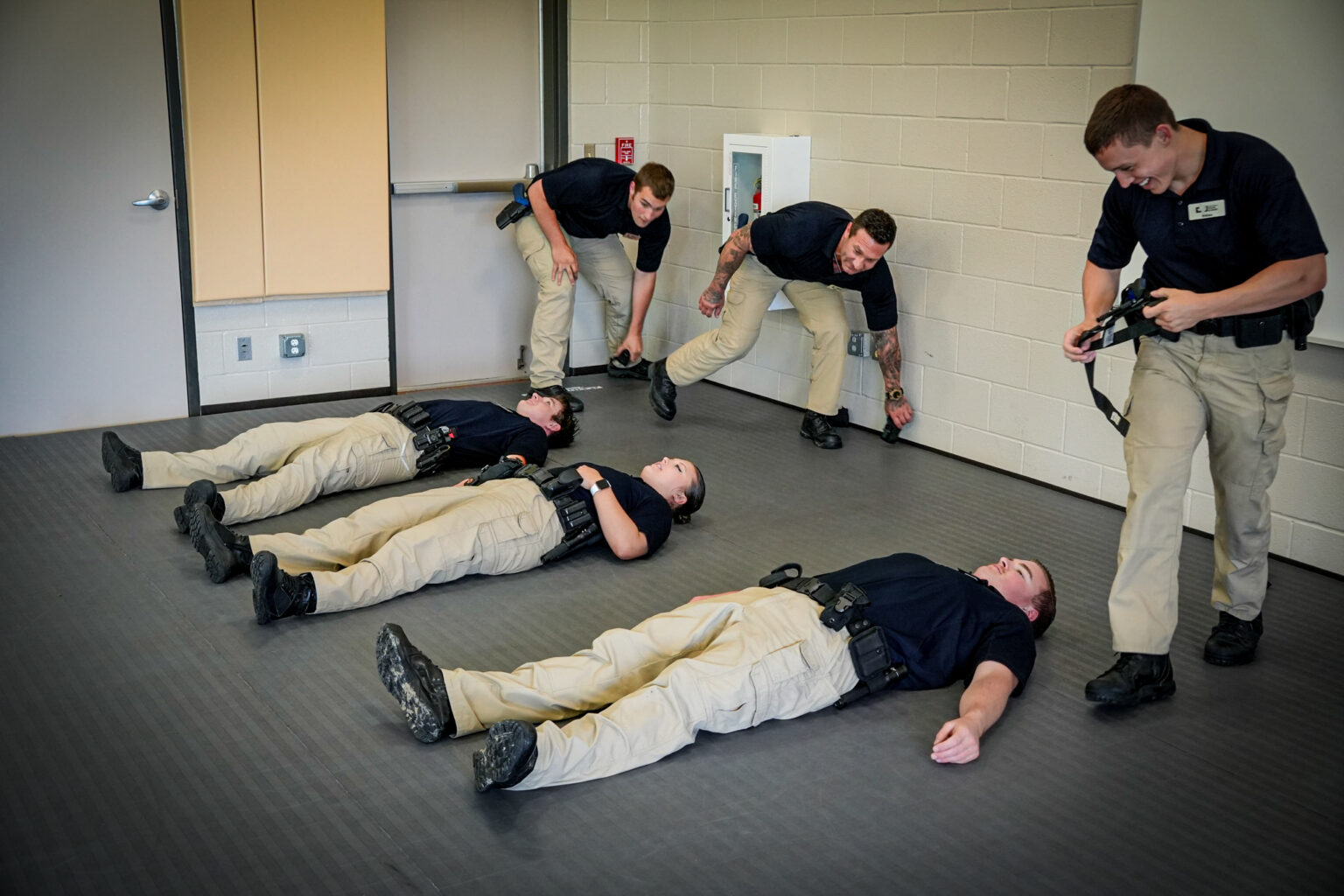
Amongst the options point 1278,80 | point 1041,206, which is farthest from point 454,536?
point 1278,80

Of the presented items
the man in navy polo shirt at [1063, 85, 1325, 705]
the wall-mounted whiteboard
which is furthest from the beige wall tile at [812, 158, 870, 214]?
the man in navy polo shirt at [1063, 85, 1325, 705]

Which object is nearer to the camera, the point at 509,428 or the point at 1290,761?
the point at 1290,761

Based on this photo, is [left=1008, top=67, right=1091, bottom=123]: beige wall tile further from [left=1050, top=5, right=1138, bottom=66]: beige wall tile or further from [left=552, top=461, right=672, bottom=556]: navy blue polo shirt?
[left=552, top=461, right=672, bottom=556]: navy blue polo shirt

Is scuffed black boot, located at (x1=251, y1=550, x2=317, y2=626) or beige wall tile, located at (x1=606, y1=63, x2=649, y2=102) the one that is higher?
beige wall tile, located at (x1=606, y1=63, x2=649, y2=102)

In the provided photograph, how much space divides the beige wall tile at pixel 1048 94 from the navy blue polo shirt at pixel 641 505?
2.38 meters

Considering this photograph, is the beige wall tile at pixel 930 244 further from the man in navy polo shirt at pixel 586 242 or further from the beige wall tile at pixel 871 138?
the man in navy polo shirt at pixel 586 242

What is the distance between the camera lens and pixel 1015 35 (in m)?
5.32

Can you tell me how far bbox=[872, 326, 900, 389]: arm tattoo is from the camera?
19.5ft

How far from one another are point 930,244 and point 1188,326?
2.65m

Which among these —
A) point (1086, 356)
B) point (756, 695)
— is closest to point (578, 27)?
point (1086, 356)

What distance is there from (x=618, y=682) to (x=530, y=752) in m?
0.47

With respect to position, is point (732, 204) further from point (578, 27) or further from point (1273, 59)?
point (1273, 59)

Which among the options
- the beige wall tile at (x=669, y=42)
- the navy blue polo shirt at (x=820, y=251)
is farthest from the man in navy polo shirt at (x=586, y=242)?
the beige wall tile at (x=669, y=42)

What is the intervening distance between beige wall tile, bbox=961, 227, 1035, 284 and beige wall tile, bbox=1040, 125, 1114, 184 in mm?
306
